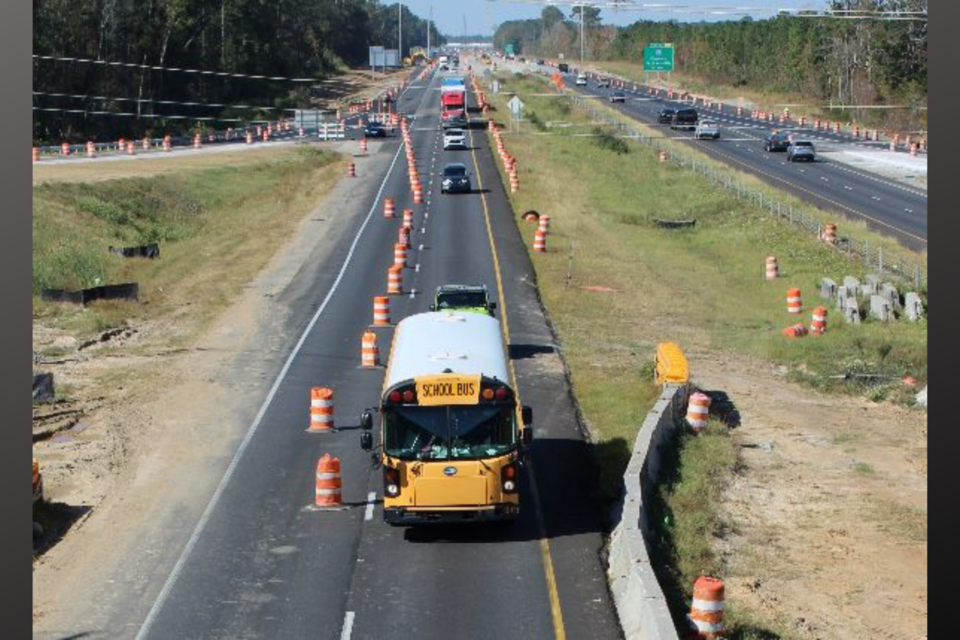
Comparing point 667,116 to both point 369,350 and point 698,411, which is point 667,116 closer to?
point 369,350

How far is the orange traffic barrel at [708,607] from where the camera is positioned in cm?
1839

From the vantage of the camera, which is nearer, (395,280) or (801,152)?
(395,280)

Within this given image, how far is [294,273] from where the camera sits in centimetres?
5184

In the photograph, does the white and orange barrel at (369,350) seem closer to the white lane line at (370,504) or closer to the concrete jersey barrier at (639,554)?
the concrete jersey barrier at (639,554)

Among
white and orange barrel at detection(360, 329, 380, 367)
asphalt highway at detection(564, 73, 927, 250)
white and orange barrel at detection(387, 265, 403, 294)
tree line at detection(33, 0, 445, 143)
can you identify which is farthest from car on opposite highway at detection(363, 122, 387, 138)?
white and orange barrel at detection(360, 329, 380, 367)

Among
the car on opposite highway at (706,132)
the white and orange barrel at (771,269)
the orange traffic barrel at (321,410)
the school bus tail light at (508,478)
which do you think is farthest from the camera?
the car on opposite highway at (706,132)

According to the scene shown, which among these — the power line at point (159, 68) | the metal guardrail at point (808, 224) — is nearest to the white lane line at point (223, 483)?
the metal guardrail at point (808, 224)

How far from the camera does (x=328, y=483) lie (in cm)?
2458

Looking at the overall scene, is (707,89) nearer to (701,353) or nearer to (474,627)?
(701,353)

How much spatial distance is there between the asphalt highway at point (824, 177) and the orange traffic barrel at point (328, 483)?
Answer: 41218mm

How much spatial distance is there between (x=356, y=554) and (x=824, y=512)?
949cm

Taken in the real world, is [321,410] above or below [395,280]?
below

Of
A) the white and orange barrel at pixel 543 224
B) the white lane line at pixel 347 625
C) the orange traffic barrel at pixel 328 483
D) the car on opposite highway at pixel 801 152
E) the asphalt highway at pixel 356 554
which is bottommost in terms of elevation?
the white lane line at pixel 347 625

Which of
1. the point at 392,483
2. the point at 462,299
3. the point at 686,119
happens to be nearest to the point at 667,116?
the point at 686,119
